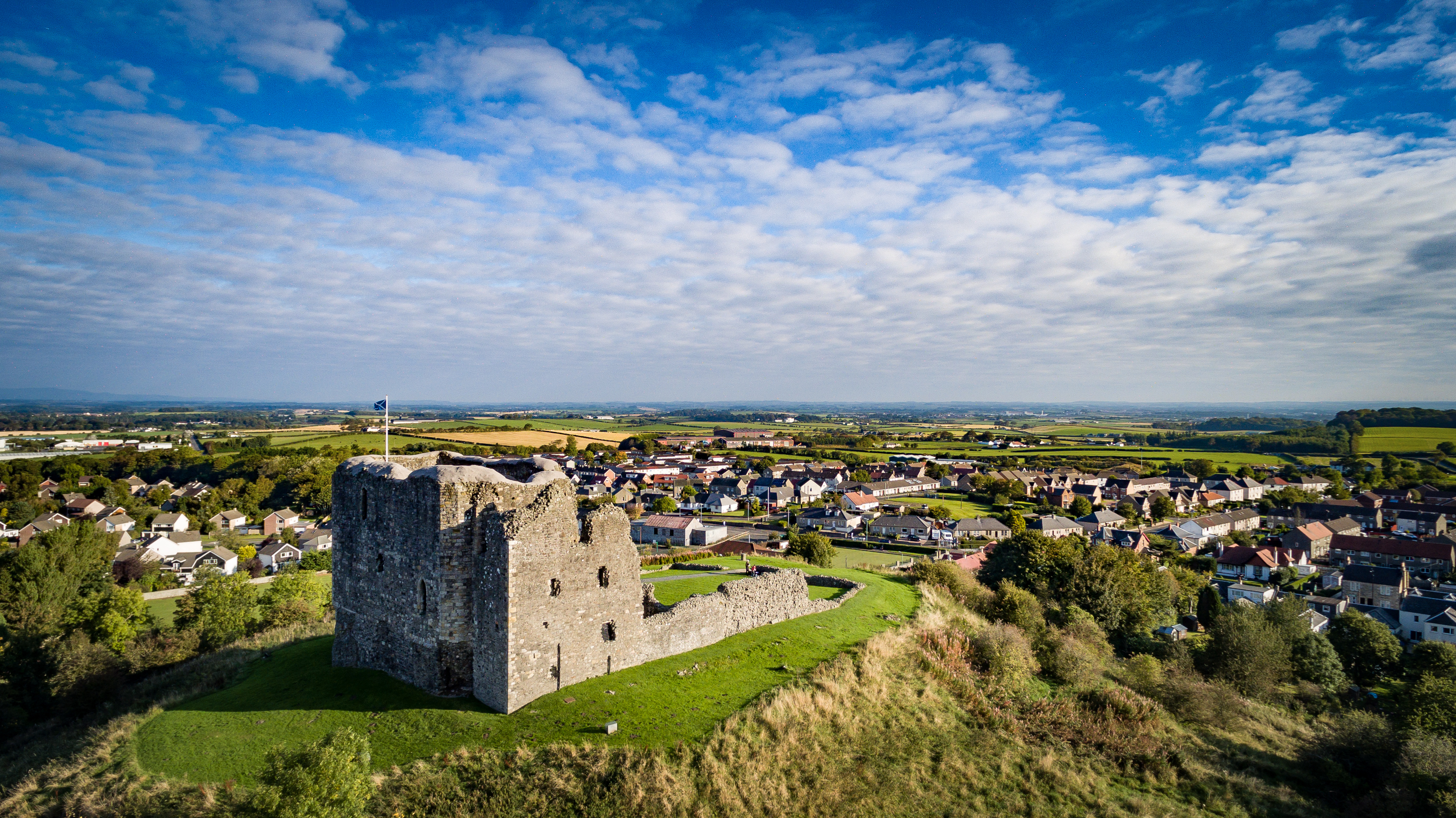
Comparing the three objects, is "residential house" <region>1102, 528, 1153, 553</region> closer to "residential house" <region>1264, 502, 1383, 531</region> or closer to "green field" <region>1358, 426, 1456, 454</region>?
"residential house" <region>1264, 502, 1383, 531</region>

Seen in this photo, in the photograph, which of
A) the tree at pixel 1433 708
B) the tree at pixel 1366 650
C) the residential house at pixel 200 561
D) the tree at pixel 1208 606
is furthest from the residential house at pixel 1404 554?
the residential house at pixel 200 561

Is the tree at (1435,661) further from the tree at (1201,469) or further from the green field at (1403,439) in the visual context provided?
the green field at (1403,439)

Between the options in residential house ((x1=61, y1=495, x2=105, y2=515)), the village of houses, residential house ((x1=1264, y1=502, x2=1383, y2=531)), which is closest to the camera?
the village of houses

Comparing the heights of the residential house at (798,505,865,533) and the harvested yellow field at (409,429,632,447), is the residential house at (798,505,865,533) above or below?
below

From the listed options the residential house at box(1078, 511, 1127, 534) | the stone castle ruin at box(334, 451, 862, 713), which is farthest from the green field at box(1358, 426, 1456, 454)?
the stone castle ruin at box(334, 451, 862, 713)

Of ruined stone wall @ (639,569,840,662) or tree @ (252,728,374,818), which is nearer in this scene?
tree @ (252,728,374,818)

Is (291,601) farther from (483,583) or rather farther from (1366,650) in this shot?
(1366,650)

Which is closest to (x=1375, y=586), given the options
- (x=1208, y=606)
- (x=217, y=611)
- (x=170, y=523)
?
(x=1208, y=606)

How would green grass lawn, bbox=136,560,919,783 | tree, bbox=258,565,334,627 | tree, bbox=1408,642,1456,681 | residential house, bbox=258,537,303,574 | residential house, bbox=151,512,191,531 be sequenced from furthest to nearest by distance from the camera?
residential house, bbox=151,512,191,531 → residential house, bbox=258,537,303,574 → tree, bbox=1408,642,1456,681 → tree, bbox=258,565,334,627 → green grass lawn, bbox=136,560,919,783
